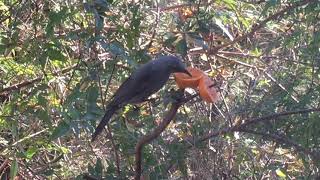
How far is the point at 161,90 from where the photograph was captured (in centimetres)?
425

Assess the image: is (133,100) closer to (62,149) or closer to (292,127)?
(62,149)

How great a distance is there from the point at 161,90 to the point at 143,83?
0.62 metres

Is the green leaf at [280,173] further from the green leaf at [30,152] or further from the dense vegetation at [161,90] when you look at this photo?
the green leaf at [30,152]

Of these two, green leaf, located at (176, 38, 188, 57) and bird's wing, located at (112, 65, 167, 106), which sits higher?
green leaf, located at (176, 38, 188, 57)

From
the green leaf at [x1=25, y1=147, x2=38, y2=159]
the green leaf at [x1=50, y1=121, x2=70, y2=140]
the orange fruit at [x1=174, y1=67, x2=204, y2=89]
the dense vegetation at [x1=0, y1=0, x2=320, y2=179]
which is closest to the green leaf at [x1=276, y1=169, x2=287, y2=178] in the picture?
the dense vegetation at [x1=0, y1=0, x2=320, y2=179]

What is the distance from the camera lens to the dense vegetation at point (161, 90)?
349cm

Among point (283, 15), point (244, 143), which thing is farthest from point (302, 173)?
point (283, 15)

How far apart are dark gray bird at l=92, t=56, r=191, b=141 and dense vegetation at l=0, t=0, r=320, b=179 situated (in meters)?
0.07

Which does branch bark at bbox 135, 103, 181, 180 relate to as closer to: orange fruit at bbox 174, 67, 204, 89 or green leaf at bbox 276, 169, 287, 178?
orange fruit at bbox 174, 67, 204, 89

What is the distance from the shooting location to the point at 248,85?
15.0 feet

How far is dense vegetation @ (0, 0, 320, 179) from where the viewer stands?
349cm

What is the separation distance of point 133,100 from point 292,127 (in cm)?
128

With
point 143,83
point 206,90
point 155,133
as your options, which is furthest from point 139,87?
point 155,133

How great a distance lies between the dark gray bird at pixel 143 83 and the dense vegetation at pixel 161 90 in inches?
2.9
